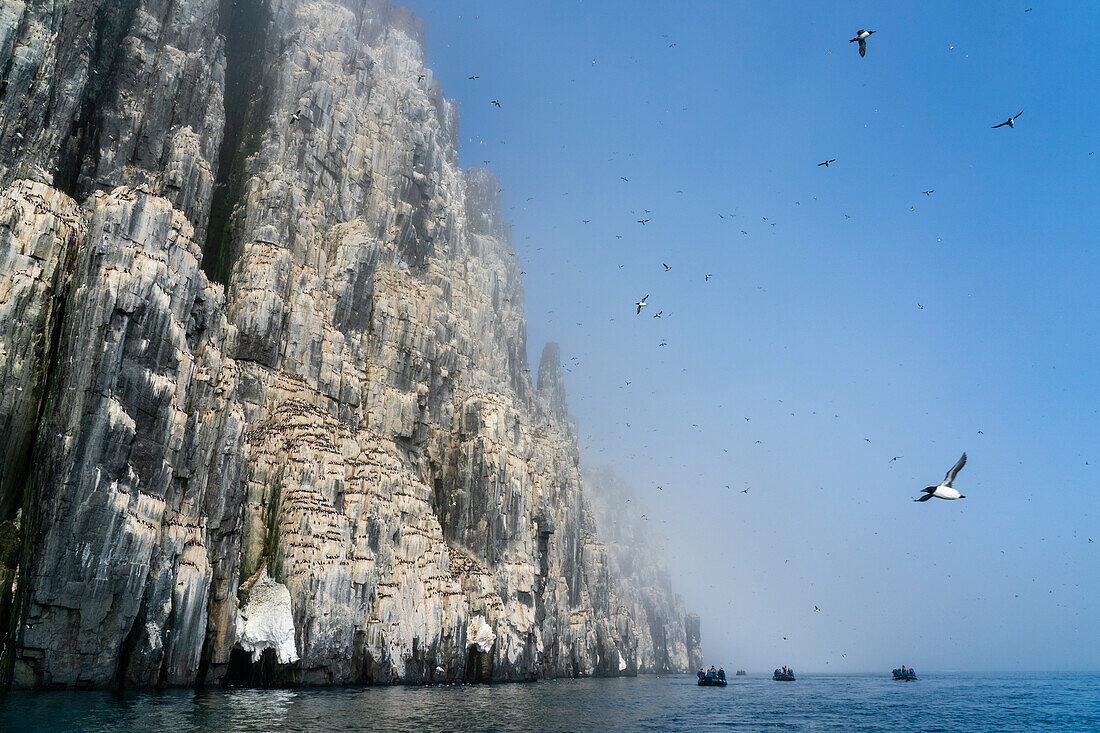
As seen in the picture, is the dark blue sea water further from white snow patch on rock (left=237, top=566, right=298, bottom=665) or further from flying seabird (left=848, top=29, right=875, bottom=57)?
flying seabird (left=848, top=29, right=875, bottom=57)

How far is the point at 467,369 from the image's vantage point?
108 m

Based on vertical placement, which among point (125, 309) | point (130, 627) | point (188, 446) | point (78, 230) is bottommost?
point (130, 627)

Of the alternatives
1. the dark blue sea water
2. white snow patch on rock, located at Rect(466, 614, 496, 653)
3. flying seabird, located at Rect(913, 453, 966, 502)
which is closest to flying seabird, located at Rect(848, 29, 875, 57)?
flying seabird, located at Rect(913, 453, 966, 502)

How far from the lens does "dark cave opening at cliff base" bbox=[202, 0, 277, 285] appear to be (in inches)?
→ 3282

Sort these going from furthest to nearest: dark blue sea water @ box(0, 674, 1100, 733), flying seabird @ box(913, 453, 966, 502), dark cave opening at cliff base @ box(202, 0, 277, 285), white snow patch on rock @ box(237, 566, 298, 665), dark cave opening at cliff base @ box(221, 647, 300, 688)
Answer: dark cave opening at cliff base @ box(202, 0, 277, 285) → dark cave opening at cliff base @ box(221, 647, 300, 688) → white snow patch on rock @ box(237, 566, 298, 665) → dark blue sea water @ box(0, 674, 1100, 733) → flying seabird @ box(913, 453, 966, 502)

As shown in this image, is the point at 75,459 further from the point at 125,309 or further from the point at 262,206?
the point at 262,206

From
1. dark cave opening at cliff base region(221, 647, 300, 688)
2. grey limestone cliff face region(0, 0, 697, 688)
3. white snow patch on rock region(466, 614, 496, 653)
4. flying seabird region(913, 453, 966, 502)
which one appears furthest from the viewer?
white snow patch on rock region(466, 614, 496, 653)

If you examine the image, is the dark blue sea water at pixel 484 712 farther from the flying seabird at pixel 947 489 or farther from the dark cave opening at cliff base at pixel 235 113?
the dark cave opening at cliff base at pixel 235 113

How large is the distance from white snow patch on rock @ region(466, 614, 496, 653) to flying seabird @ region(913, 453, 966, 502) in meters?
61.5

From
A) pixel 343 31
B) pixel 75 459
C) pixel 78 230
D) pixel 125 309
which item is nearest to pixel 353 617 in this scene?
pixel 75 459

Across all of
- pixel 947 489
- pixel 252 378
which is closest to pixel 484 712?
pixel 947 489

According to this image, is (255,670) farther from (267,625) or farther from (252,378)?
(252,378)

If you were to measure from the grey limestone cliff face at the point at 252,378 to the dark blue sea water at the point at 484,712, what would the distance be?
225 inches

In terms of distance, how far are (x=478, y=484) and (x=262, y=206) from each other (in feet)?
134
